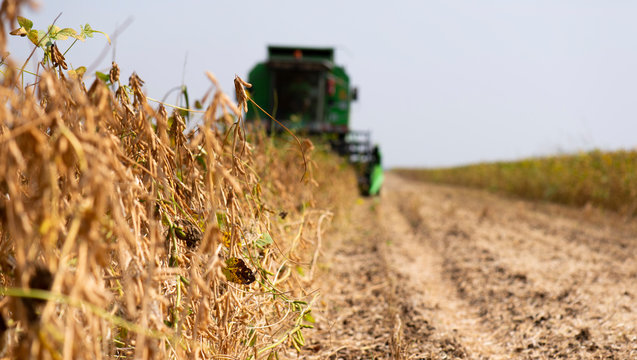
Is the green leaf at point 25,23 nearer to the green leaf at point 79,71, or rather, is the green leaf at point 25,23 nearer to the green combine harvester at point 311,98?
the green leaf at point 79,71

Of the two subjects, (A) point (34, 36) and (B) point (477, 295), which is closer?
(A) point (34, 36)

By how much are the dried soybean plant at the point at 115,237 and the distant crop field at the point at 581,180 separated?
735cm

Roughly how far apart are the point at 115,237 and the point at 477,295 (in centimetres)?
244

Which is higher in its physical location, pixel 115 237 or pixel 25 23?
pixel 25 23

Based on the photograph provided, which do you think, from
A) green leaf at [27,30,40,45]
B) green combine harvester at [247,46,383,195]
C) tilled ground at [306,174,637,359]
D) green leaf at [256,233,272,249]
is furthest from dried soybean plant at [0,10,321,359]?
green combine harvester at [247,46,383,195]

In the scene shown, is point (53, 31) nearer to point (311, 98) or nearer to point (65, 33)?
point (65, 33)

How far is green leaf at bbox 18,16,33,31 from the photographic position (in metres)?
1.18

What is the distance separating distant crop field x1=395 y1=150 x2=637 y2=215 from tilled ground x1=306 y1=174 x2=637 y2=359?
2.77 metres

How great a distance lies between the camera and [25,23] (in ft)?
3.88

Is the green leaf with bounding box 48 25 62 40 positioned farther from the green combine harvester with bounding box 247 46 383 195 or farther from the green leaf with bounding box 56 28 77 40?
the green combine harvester with bounding box 247 46 383 195

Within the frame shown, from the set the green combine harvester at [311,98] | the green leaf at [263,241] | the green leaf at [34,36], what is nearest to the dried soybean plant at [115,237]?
the green leaf at [263,241]

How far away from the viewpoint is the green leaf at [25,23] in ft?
3.86

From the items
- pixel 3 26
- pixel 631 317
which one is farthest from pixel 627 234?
pixel 3 26

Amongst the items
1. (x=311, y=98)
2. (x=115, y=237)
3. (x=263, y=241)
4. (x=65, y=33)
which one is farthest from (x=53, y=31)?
(x=311, y=98)
